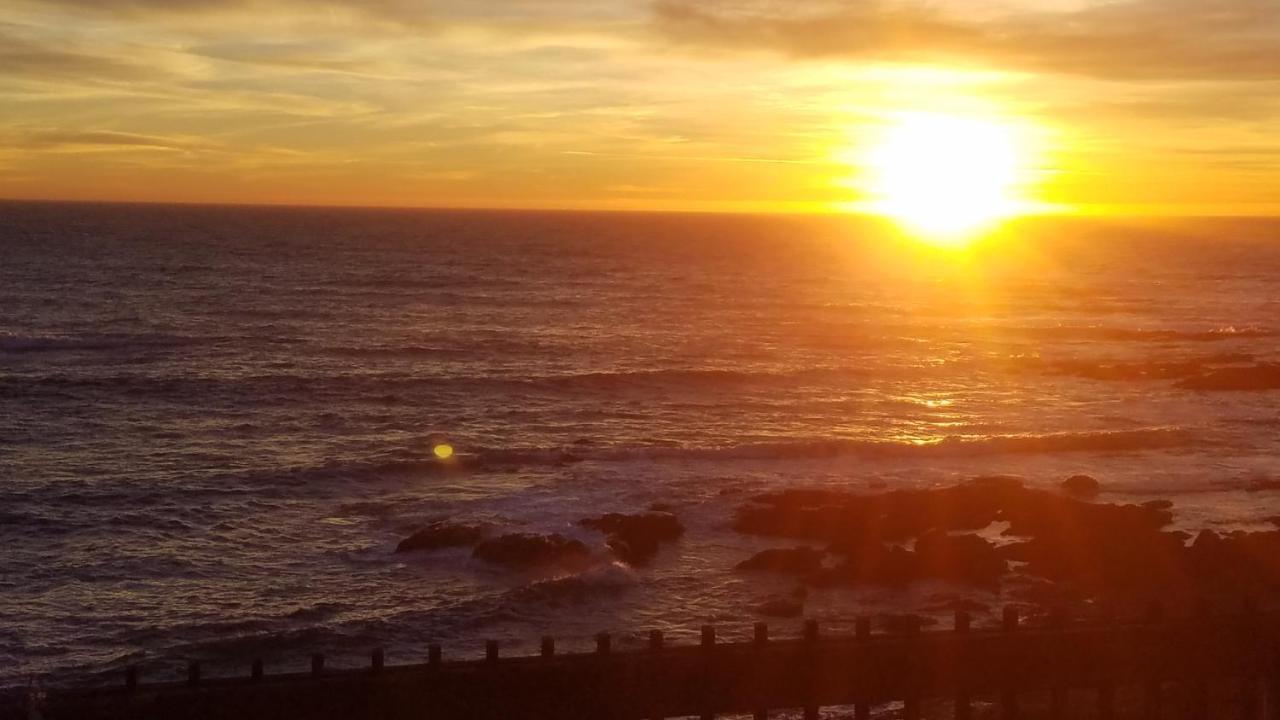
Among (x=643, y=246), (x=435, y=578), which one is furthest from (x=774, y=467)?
(x=643, y=246)

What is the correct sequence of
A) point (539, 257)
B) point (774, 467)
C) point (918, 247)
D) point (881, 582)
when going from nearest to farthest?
point (881, 582)
point (774, 467)
point (539, 257)
point (918, 247)

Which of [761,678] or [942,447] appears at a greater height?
[761,678]

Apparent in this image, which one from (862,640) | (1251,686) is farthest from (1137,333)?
(862,640)

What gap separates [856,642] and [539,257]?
127760mm

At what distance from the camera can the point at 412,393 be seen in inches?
1799

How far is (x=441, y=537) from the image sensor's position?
25.4 m

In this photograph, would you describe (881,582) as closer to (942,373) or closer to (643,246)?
(942,373)

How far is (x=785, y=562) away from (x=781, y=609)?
254 cm

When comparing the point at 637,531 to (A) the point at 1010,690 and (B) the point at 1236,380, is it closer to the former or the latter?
(A) the point at 1010,690

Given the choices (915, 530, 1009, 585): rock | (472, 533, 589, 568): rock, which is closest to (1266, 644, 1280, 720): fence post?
(915, 530, 1009, 585): rock

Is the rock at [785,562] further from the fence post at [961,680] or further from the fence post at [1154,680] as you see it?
the fence post at [961,680]

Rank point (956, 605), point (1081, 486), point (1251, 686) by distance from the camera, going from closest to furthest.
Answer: point (1251, 686), point (956, 605), point (1081, 486)

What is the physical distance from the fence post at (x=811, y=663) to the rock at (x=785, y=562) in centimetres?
1478

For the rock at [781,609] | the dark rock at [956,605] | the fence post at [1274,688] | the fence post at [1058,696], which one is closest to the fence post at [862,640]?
the fence post at [1058,696]
